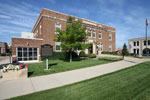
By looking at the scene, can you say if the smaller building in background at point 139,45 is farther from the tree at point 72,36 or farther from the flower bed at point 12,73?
the flower bed at point 12,73

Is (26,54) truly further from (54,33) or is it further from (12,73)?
(12,73)

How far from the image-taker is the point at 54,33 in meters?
17.3

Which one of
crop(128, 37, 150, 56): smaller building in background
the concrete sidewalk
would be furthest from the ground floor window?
crop(128, 37, 150, 56): smaller building in background

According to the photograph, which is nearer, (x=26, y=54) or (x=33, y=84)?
(x=33, y=84)

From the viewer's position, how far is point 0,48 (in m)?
39.7

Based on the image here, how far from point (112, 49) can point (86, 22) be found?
14.6m

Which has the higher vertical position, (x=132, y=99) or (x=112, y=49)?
(x=112, y=49)

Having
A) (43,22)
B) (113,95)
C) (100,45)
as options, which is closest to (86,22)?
(100,45)

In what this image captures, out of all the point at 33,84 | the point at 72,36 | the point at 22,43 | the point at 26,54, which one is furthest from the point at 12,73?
the point at 22,43

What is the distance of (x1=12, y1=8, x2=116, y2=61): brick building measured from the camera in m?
13.4

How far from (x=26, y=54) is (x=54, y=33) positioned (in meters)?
7.05

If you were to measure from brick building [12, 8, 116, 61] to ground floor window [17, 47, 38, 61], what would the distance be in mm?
335

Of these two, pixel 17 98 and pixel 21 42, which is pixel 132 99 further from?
pixel 21 42

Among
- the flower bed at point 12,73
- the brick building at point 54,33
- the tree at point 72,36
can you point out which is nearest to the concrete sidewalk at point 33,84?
the flower bed at point 12,73
